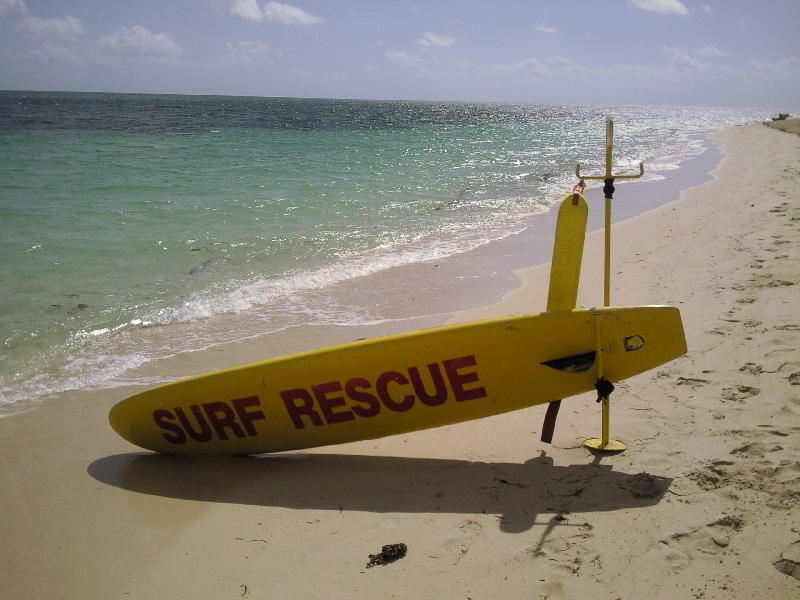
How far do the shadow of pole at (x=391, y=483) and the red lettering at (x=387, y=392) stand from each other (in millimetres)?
324

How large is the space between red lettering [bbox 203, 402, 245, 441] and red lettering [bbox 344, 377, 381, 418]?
2.38ft

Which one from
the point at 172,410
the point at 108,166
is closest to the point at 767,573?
the point at 172,410

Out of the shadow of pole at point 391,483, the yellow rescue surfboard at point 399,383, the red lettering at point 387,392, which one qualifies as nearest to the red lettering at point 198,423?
the yellow rescue surfboard at point 399,383

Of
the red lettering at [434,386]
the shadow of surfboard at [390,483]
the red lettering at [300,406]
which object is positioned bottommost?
the shadow of surfboard at [390,483]

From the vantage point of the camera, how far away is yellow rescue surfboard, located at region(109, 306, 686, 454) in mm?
3260

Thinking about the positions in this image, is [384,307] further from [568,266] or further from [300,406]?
[568,266]

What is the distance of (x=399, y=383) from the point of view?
3410 mm

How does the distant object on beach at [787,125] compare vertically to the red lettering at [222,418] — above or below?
above

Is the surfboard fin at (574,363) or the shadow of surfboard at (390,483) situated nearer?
the shadow of surfboard at (390,483)

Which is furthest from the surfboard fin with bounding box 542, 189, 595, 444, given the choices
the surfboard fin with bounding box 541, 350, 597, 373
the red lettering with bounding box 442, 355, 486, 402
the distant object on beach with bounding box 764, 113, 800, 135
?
the distant object on beach with bounding box 764, 113, 800, 135

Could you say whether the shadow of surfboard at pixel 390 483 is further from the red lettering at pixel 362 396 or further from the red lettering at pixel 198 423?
the red lettering at pixel 362 396

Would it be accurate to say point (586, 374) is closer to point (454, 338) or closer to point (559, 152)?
point (454, 338)

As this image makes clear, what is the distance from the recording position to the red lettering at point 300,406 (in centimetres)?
351

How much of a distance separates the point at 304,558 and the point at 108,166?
1606cm
